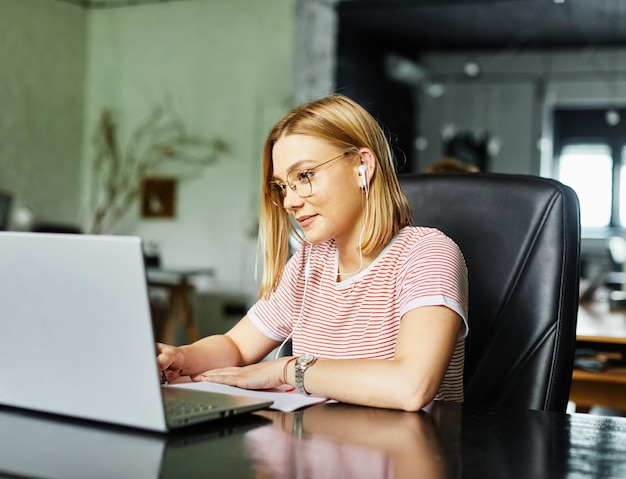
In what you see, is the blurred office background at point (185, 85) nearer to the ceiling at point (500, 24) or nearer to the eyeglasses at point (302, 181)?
the ceiling at point (500, 24)

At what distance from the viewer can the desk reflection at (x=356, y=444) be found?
0.92 m

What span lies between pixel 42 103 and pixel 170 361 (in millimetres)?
6295

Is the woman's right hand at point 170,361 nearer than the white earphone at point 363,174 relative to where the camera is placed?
Yes

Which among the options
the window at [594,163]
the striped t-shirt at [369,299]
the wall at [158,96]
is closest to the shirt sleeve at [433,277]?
the striped t-shirt at [369,299]

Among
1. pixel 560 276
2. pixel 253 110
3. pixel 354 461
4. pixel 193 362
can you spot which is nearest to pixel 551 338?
pixel 560 276

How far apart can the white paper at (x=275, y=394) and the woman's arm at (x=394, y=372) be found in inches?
0.7

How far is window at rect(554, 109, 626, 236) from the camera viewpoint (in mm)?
10383

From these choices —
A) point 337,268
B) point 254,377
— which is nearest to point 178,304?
point 337,268

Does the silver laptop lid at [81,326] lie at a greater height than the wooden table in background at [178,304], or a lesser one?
greater

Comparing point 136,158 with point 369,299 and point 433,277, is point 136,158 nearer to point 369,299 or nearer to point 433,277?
point 369,299

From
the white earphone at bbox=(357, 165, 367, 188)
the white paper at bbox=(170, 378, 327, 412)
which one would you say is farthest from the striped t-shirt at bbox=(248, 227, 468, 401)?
the white paper at bbox=(170, 378, 327, 412)

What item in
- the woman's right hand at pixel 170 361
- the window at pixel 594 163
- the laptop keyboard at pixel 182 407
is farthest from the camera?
the window at pixel 594 163

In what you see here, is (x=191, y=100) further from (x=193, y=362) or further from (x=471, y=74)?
(x=193, y=362)

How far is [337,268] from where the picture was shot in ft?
5.66
